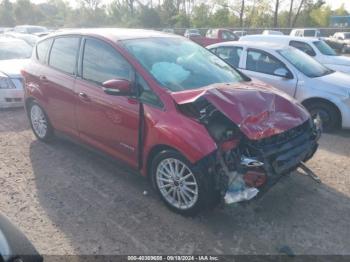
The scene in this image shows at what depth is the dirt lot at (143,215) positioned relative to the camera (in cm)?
323

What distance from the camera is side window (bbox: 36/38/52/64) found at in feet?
17.0

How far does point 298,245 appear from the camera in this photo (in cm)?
323

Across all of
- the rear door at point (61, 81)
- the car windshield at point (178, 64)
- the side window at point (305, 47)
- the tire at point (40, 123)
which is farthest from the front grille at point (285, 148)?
the side window at point (305, 47)

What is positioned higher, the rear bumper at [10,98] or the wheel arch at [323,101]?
the wheel arch at [323,101]

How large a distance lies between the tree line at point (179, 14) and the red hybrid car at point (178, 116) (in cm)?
4254

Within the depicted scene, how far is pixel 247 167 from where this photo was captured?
3.23 metres

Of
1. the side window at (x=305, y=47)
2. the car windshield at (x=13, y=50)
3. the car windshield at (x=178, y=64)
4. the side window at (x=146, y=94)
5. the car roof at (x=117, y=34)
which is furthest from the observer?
the side window at (x=305, y=47)

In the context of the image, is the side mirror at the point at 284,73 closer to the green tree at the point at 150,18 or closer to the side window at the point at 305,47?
the side window at the point at 305,47

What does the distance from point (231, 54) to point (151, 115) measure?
14.7 ft

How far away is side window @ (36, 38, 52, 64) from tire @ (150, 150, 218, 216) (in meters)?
2.74

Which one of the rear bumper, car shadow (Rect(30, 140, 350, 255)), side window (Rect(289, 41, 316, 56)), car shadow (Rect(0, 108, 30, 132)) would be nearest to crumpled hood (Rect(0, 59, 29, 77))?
the rear bumper

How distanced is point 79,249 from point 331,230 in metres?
2.47

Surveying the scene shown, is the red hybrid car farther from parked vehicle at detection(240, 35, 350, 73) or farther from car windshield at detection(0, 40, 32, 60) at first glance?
parked vehicle at detection(240, 35, 350, 73)

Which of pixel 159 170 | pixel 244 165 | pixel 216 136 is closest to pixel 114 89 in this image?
pixel 159 170
